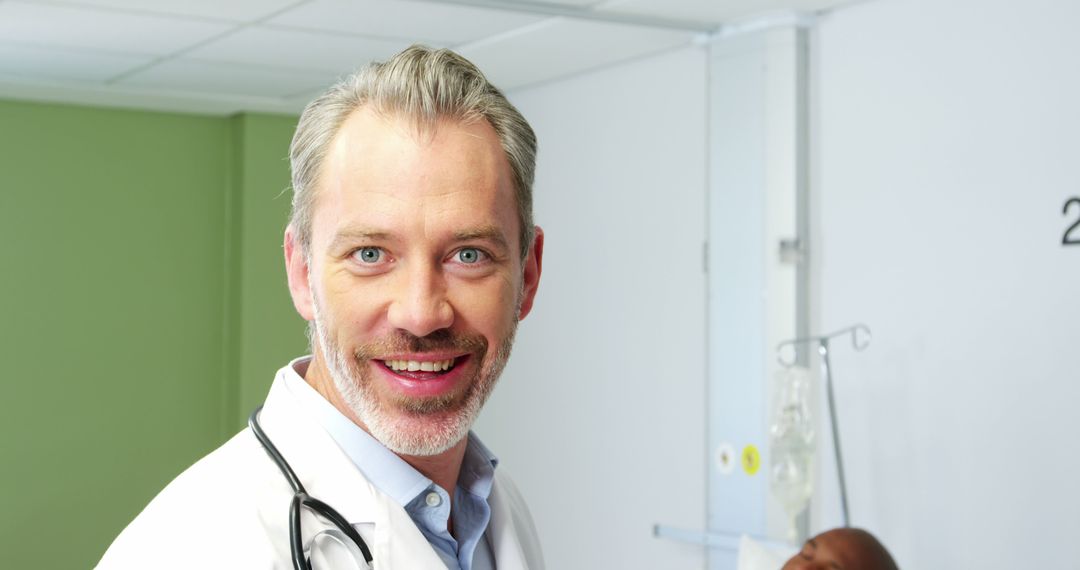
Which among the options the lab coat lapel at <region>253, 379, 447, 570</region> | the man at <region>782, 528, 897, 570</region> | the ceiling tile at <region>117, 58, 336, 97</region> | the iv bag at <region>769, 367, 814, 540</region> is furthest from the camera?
the ceiling tile at <region>117, 58, 336, 97</region>

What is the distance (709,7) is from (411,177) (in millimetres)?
2993

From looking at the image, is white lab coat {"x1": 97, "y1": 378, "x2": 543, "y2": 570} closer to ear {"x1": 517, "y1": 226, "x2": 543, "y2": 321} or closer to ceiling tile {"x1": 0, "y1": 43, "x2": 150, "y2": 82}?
ear {"x1": 517, "y1": 226, "x2": 543, "y2": 321}

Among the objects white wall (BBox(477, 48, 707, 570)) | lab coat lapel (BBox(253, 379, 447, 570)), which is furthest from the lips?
white wall (BBox(477, 48, 707, 570))

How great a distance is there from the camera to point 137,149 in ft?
19.3

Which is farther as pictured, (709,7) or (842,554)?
(709,7)

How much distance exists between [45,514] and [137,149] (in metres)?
1.70

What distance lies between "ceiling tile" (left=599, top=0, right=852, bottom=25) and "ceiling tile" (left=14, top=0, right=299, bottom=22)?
1021mm

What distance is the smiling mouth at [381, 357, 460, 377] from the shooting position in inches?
43.8

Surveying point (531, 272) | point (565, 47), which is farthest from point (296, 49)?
point (531, 272)

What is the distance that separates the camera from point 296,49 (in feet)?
15.0

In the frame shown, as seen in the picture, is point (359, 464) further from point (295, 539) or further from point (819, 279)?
point (819, 279)

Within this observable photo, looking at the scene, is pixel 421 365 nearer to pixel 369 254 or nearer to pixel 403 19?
pixel 369 254

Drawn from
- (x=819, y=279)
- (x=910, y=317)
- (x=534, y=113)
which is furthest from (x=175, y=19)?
(x=910, y=317)

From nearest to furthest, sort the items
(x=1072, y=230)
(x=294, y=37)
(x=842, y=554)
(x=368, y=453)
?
(x=368, y=453) → (x=842, y=554) → (x=1072, y=230) → (x=294, y=37)
